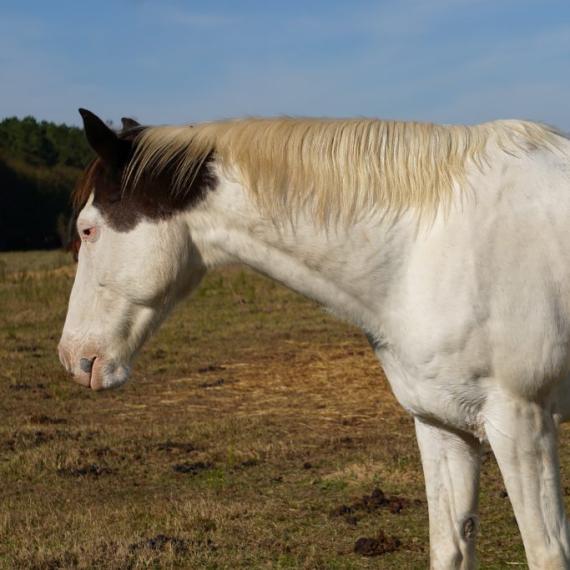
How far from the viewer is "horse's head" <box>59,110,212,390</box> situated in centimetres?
316

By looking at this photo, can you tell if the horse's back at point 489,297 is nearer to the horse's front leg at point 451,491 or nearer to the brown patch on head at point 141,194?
the horse's front leg at point 451,491

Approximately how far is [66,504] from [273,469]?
4.46 ft

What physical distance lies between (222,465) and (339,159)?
3534 mm

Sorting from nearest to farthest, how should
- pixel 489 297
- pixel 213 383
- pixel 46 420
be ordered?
pixel 489 297, pixel 46 420, pixel 213 383

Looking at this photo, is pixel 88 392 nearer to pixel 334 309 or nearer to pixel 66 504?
pixel 66 504

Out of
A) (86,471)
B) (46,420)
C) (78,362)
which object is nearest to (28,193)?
(46,420)

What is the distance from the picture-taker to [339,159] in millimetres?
3113

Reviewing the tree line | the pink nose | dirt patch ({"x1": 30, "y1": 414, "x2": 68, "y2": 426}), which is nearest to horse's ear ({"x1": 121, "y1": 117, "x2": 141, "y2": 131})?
the pink nose

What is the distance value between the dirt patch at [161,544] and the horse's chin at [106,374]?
1439 mm

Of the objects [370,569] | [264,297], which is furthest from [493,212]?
[264,297]

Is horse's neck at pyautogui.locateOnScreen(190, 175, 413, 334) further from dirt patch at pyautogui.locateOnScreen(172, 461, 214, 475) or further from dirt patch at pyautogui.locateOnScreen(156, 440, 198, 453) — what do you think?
dirt patch at pyautogui.locateOnScreen(156, 440, 198, 453)

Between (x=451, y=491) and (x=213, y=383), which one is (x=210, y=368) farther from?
(x=451, y=491)

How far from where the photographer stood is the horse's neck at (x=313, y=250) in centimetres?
307

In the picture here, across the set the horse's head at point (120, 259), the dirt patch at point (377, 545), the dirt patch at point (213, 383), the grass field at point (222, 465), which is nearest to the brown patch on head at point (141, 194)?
the horse's head at point (120, 259)
